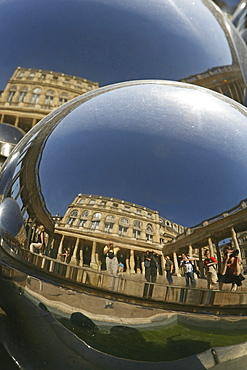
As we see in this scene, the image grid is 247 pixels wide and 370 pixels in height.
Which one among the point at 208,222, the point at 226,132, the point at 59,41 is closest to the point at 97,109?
the point at 226,132

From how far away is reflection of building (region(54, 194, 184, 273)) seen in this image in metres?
→ 1.42

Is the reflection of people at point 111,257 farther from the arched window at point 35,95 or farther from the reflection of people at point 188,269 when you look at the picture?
the arched window at point 35,95

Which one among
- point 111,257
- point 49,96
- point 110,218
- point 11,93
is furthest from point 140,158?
point 11,93

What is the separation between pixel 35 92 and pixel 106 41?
18.5 inches

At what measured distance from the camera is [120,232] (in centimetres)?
143

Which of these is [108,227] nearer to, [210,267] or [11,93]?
[210,267]

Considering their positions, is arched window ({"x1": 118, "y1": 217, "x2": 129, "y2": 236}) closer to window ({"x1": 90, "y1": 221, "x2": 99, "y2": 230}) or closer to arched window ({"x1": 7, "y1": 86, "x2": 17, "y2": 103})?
window ({"x1": 90, "y1": 221, "x2": 99, "y2": 230})

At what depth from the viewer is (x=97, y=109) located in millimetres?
1715

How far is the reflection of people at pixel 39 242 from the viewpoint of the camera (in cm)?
152

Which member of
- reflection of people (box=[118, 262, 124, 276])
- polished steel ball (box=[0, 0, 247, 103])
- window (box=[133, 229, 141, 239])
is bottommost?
reflection of people (box=[118, 262, 124, 276])

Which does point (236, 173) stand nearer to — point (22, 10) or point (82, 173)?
point (82, 173)

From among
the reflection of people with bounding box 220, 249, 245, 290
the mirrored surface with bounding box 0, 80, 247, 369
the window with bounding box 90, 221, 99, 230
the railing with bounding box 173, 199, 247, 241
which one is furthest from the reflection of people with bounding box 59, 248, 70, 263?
the reflection of people with bounding box 220, 249, 245, 290

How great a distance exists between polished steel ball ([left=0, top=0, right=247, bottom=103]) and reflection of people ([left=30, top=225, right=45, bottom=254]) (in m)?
1.19

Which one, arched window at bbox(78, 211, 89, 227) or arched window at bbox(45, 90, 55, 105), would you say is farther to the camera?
arched window at bbox(45, 90, 55, 105)
